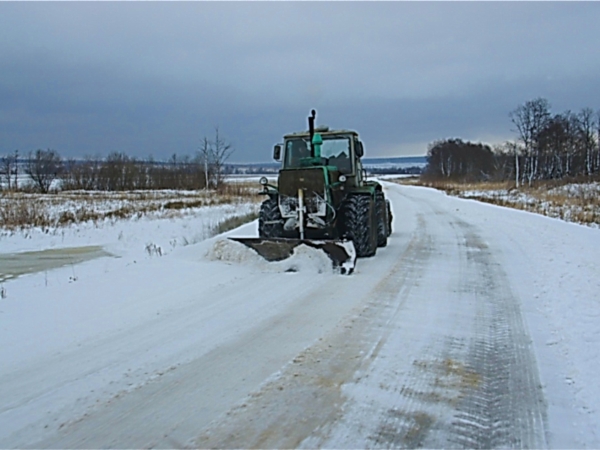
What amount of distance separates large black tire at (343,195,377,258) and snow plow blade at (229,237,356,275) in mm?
1017

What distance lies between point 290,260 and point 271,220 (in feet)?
4.84

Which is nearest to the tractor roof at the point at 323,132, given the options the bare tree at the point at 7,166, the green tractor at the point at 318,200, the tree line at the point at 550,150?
the green tractor at the point at 318,200

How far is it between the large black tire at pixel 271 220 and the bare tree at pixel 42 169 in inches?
2016

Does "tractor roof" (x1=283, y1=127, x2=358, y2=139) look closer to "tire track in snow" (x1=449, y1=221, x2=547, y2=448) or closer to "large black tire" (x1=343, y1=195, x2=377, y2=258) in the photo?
"large black tire" (x1=343, y1=195, x2=377, y2=258)

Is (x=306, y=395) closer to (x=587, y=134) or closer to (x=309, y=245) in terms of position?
(x=309, y=245)

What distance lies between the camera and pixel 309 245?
25.3ft

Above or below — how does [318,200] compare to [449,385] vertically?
above

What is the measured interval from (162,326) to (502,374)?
3.12 metres

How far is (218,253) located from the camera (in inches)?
330

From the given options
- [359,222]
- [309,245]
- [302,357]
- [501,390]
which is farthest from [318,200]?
[501,390]

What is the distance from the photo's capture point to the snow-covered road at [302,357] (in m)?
3.05

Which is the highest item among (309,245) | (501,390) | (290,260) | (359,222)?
(359,222)

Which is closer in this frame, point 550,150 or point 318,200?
point 318,200

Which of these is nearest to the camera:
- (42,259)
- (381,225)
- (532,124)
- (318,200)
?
(318,200)
